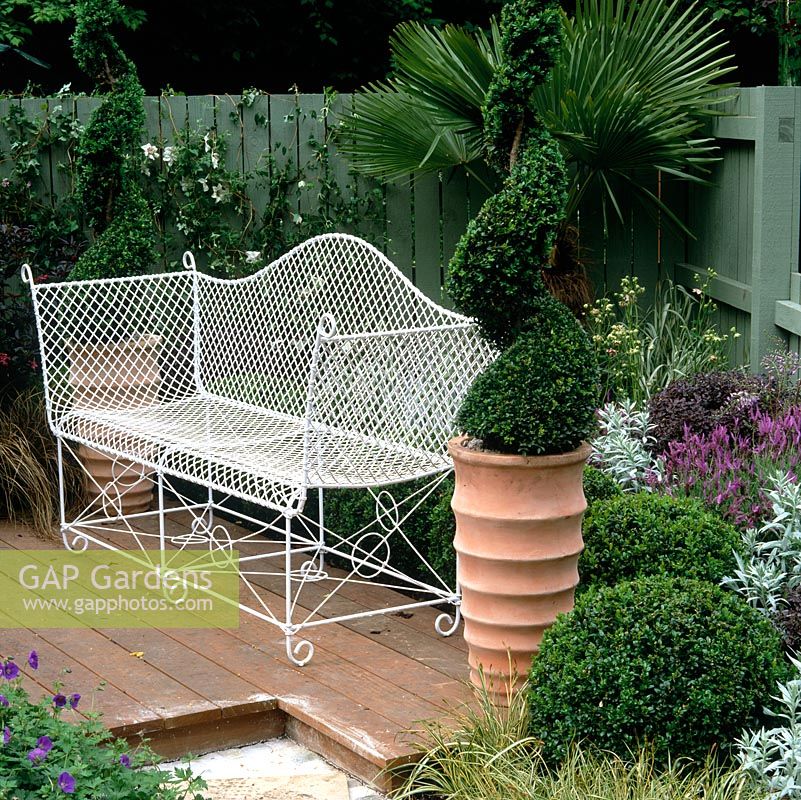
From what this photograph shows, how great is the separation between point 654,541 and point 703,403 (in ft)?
4.61

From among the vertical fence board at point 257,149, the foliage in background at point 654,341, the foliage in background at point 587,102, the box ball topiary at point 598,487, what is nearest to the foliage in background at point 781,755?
the box ball topiary at point 598,487

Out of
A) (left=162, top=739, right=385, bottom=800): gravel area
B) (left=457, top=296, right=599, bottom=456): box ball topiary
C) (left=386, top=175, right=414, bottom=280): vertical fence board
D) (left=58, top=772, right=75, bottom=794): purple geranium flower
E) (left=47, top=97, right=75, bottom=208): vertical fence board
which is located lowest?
(left=162, top=739, right=385, bottom=800): gravel area

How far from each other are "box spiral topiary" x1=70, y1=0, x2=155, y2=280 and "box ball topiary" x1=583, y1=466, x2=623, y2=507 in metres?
2.79

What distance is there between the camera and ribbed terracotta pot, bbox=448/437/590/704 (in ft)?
11.5

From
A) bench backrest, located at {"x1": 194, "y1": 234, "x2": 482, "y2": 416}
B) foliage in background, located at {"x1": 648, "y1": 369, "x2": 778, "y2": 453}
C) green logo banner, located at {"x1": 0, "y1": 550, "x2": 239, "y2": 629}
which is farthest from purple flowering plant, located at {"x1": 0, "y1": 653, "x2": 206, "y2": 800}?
foliage in background, located at {"x1": 648, "y1": 369, "x2": 778, "y2": 453}

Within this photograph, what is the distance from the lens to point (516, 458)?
3.49 metres

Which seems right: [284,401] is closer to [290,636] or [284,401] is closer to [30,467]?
[290,636]

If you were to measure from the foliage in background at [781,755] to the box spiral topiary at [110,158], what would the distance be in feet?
12.9

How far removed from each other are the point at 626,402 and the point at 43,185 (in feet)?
11.5

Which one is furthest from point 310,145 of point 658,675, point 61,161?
point 658,675

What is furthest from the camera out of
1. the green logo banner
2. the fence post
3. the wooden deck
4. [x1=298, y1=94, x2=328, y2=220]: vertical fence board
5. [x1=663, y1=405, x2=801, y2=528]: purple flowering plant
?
[x1=298, y1=94, x2=328, y2=220]: vertical fence board

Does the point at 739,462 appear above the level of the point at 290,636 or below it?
above

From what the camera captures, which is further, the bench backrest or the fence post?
the fence post

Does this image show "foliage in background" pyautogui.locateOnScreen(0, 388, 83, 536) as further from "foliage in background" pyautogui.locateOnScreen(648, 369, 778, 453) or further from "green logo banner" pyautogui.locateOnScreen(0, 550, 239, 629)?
"foliage in background" pyautogui.locateOnScreen(648, 369, 778, 453)
